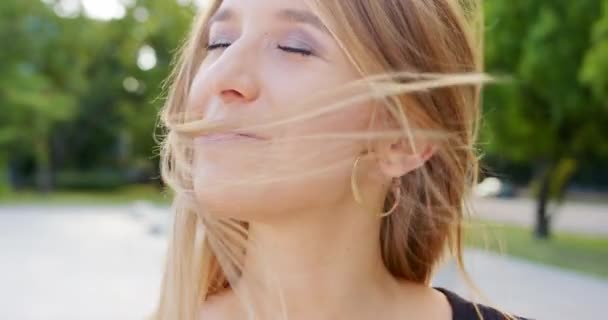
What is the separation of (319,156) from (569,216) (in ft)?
61.9

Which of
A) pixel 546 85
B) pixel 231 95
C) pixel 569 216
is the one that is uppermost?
pixel 546 85

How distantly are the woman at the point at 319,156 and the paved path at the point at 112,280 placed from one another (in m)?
2.31

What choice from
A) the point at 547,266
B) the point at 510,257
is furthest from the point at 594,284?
the point at 510,257

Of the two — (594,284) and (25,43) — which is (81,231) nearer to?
(594,284)

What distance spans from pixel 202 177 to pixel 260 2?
0.23 m

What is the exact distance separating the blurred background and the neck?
0.62ft

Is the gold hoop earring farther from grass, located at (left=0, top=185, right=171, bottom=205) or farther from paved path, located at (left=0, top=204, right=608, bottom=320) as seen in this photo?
grass, located at (left=0, top=185, right=171, bottom=205)

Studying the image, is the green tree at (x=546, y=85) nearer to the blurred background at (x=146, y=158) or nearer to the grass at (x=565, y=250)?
the blurred background at (x=146, y=158)

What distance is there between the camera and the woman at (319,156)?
934mm

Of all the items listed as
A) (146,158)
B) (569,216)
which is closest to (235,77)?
(146,158)

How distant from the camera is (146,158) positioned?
9844 millimetres

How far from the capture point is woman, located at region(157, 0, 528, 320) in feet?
3.06

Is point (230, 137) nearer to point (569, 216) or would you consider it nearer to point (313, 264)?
point (313, 264)

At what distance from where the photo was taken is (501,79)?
829 millimetres
